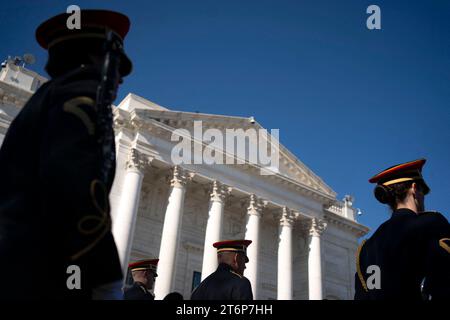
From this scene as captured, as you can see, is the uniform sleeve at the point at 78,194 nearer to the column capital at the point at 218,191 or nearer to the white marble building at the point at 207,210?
the white marble building at the point at 207,210

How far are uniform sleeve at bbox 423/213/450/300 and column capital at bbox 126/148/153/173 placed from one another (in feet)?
63.1

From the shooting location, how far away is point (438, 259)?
2.55m

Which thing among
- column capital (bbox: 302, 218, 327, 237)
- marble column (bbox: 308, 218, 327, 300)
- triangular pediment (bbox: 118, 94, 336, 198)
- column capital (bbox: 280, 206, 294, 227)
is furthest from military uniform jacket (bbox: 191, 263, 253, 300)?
column capital (bbox: 302, 218, 327, 237)

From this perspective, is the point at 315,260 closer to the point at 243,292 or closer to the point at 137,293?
the point at 137,293

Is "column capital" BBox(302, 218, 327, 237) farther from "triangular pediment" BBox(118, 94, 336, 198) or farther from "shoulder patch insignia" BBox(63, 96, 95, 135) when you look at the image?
"shoulder patch insignia" BBox(63, 96, 95, 135)

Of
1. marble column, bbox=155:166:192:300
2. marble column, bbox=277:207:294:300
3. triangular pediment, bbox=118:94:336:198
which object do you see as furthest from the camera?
marble column, bbox=277:207:294:300

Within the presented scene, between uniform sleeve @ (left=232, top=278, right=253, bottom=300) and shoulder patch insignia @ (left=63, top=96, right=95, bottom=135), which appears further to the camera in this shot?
uniform sleeve @ (left=232, top=278, right=253, bottom=300)

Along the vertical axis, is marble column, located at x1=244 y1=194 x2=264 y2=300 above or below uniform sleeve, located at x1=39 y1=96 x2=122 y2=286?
above

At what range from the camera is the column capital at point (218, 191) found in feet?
76.6

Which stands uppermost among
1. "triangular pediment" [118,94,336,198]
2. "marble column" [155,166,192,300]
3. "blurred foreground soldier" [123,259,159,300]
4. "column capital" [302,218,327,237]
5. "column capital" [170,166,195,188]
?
"triangular pediment" [118,94,336,198]

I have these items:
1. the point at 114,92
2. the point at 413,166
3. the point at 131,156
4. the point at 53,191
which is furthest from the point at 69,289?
the point at 131,156

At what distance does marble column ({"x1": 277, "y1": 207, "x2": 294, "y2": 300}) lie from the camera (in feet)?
77.2

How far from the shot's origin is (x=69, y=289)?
1.71m

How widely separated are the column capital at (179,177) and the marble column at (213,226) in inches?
73.1
